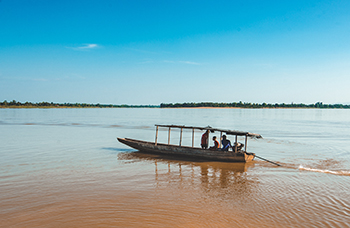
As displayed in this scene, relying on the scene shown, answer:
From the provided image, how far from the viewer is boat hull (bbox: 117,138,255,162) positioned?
1359 cm

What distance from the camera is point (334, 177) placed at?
10.9m

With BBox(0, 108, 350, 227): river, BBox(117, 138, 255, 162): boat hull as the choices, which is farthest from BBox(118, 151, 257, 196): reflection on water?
BBox(117, 138, 255, 162): boat hull

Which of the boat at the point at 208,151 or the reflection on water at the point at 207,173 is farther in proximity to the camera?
the boat at the point at 208,151

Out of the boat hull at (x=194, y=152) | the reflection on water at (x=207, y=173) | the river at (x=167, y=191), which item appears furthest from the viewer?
the boat hull at (x=194, y=152)

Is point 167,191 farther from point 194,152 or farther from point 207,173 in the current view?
point 194,152

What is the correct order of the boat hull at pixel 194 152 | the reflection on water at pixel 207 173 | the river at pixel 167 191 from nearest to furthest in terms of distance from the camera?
the river at pixel 167 191 → the reflection on water at pixel 207 173 → the boat hull at pixel 194 152

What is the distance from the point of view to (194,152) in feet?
47.2

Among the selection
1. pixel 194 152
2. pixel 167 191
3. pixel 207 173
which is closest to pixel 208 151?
pixel 194 152

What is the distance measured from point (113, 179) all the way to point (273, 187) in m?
6.45

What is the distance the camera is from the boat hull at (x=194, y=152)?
13.6 m

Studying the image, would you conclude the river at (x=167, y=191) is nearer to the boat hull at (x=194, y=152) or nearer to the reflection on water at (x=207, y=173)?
Result: the reflection on water at (x=207, y=173)

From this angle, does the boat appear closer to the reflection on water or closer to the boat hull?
the boat hull

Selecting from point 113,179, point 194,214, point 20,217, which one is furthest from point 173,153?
point 20,217

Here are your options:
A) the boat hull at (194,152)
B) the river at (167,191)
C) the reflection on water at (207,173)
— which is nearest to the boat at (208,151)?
the boat hull at (194,152)
